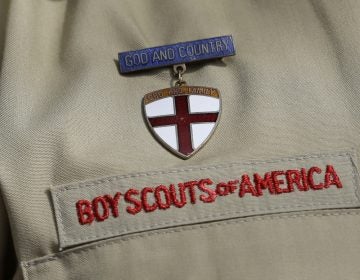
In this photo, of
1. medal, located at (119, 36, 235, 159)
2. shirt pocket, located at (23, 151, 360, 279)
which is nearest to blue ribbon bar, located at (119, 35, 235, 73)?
medal, located at (119, 36, 235, 159)

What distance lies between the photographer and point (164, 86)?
83 cm

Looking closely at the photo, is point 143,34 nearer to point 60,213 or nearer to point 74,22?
point 74,22

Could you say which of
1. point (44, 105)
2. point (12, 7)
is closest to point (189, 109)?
point (44, 105)

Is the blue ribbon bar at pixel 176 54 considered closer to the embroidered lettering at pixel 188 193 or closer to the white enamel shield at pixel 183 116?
the white enamel shield at pixel 183 116

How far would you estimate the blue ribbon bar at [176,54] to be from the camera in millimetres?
837

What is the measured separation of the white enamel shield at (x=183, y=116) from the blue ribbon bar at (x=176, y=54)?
46 millimetres

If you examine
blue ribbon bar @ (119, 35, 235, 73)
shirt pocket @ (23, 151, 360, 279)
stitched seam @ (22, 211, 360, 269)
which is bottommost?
stitched seam @ (22, 211, 360, 269)

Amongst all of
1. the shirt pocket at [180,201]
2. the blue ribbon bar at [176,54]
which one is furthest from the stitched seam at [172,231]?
the blue ribbon bar at [176,54]

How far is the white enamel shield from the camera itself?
31.0 inches

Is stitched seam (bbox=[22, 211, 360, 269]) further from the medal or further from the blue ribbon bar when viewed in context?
the blue ribbon bar

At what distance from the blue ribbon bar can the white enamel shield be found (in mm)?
46

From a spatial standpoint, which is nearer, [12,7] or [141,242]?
[141,242]

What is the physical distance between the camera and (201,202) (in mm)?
755

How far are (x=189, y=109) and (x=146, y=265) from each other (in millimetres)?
202
